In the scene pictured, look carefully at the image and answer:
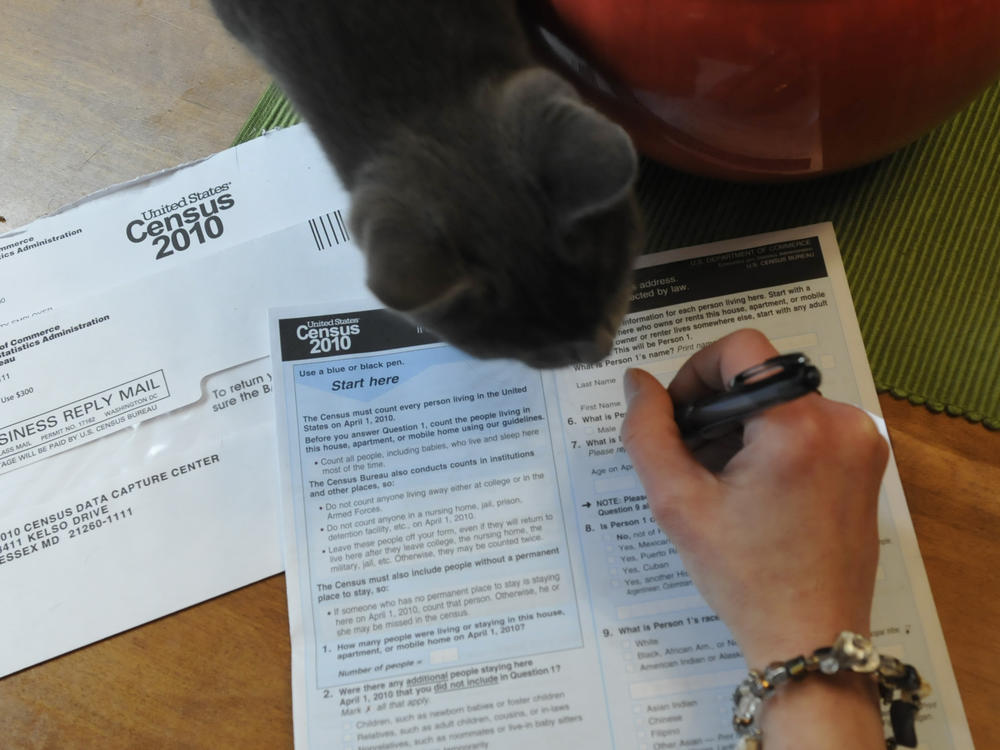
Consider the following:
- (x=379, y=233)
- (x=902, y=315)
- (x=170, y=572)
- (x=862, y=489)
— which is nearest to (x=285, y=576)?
(x=170, y=572)

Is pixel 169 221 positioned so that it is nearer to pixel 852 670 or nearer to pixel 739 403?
pixel 739 403

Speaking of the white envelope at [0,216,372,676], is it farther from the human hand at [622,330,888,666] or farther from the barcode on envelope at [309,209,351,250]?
the human hand at [622,330,888,666]

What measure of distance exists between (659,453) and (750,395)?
67 mm

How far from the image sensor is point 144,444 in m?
0.60

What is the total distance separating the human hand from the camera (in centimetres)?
41

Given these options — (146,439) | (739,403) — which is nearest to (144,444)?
(146,439)

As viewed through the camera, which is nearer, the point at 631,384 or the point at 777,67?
the point at 777,67

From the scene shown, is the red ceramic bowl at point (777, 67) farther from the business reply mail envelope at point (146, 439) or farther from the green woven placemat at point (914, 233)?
the business reply mail envelope at point (146, 439)

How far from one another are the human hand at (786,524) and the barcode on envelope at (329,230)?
34 centimetres

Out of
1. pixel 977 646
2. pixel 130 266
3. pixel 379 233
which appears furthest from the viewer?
pixel 130 266

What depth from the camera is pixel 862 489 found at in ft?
1.39

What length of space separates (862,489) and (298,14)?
0.45 m

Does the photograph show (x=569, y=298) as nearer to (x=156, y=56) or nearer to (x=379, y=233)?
(x=379, y=233)

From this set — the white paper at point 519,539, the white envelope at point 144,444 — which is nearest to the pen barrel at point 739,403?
the white paper at point 519,539
